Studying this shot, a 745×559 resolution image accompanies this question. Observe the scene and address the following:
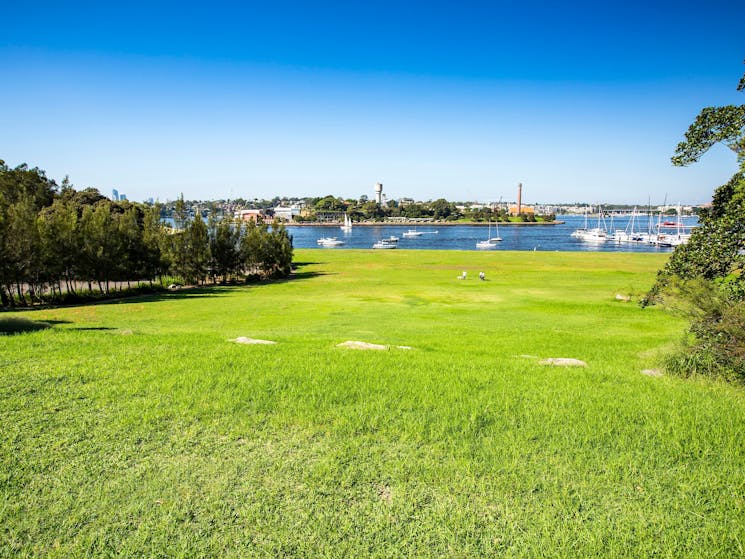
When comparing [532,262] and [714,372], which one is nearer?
[714,372]

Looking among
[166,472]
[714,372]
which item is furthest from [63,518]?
[714,372]

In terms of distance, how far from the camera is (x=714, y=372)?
9133 millimetres

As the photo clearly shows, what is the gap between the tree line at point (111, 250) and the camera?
29.4 meters

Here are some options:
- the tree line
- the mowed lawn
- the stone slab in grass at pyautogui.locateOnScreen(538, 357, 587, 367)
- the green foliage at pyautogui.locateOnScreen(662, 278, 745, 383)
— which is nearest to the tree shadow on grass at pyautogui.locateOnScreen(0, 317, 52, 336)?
the mowed lawn

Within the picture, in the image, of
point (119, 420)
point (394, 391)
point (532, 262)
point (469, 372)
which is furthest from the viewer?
point (532, 262)

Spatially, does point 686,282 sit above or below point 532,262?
above

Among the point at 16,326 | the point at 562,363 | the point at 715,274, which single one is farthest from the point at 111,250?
the point at 715,274

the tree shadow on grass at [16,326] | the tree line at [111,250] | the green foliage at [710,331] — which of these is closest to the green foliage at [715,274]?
the green foliage at [710,331]

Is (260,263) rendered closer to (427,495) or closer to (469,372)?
(469,372)

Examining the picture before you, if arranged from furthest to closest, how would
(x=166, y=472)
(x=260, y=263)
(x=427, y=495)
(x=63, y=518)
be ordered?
(x=260, y=263)
(x=166, y=472)
(x=427, y=495)
(x=63, y=518)

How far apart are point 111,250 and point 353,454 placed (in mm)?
34961

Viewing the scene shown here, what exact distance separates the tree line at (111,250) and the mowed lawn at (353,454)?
895 inches

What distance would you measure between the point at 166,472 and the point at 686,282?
10.2 m

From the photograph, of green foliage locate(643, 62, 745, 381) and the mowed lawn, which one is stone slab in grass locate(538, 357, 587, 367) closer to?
the mowed lawn
